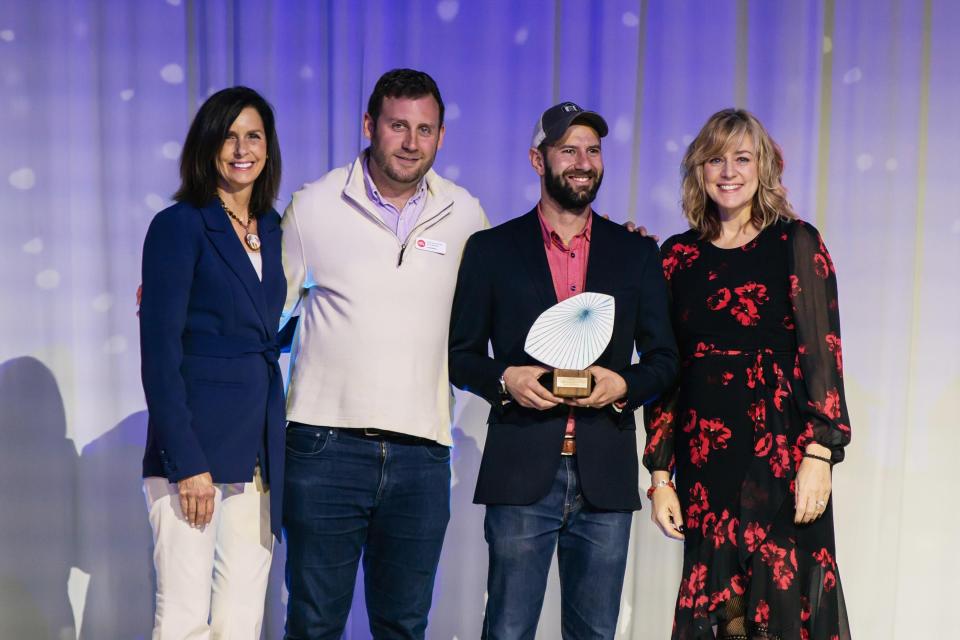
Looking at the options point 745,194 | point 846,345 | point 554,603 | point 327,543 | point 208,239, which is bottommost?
point 554,603

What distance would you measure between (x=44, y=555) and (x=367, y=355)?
1.91m

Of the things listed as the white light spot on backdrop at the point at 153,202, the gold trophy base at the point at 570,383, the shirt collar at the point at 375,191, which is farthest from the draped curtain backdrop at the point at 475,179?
the gold trophy base at the point at 570,383

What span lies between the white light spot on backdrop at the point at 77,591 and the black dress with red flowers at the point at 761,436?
231 cm

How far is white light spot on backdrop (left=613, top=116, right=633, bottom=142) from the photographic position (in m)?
3.53

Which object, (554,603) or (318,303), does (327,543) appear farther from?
(554,603)

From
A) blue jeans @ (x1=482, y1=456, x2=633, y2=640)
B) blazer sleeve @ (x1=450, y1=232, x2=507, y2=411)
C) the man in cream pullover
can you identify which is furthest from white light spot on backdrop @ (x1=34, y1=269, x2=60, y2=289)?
blue jeans @ (x1=482, y1=456, x2=633, y2=640)

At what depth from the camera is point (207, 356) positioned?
6.82 ft

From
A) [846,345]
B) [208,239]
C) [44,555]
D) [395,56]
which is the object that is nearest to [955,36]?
[846,345]

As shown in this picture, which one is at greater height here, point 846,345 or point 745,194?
point 745,194

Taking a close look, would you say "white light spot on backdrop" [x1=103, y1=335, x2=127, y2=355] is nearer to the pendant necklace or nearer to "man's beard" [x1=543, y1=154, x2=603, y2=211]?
the pendant necklace

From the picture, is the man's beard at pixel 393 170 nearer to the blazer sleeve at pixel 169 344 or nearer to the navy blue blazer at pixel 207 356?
the navy blue blazer at pixel 207 356

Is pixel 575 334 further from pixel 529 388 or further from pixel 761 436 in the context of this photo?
pixel 761 436

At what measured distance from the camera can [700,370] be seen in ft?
7.28

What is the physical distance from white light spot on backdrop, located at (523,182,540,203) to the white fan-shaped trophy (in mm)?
1478
